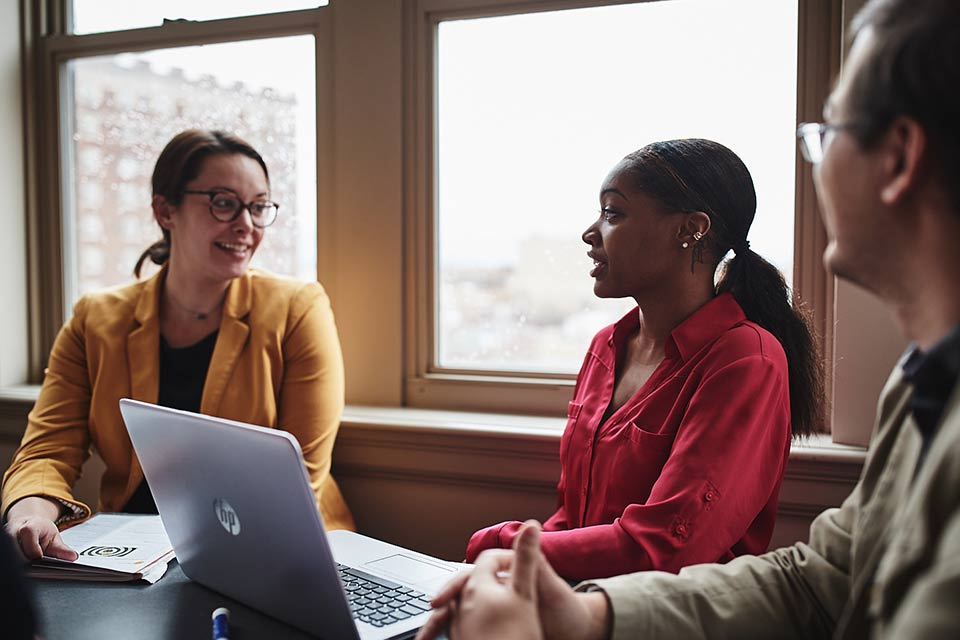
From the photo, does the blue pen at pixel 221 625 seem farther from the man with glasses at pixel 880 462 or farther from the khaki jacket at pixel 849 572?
the khaki jacket at pixel 849 572

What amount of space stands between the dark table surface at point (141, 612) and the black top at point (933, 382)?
0.75 meters

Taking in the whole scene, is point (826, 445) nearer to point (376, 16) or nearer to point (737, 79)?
point (737, 79)

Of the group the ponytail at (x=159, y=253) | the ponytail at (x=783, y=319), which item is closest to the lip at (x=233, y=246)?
the ponytail at (x=159, y=253)

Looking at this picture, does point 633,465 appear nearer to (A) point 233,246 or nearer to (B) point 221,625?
(B) point 221,625

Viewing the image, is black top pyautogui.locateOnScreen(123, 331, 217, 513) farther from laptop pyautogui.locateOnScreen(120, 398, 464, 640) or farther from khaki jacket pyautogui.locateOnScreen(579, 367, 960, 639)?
khaki jacket pyautogui.locateOnScreen(579, 367, 960, 639)

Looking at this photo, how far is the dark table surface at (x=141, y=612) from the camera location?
1040 mm

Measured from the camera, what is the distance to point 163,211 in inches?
85.4

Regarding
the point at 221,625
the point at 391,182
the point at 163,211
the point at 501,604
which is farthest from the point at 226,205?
the point at 501,604

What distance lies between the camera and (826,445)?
5.94 ft

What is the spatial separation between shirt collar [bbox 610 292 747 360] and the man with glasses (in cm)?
44

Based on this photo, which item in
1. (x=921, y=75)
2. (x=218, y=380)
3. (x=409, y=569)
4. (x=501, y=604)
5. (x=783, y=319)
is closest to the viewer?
(x=921, y=75)

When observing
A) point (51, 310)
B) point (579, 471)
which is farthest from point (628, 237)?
point (51, 310)

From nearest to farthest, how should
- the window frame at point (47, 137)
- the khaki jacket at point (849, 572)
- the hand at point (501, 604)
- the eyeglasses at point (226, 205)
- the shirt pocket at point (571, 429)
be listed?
the khaki jacket at point (849, 572) → the hand at point (501, 604) → the shirt pocket at point (571, 429) → the eyeglasses at point (226, 205) → the window frame at point (47, 137)

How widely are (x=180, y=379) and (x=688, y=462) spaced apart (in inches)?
52.8
